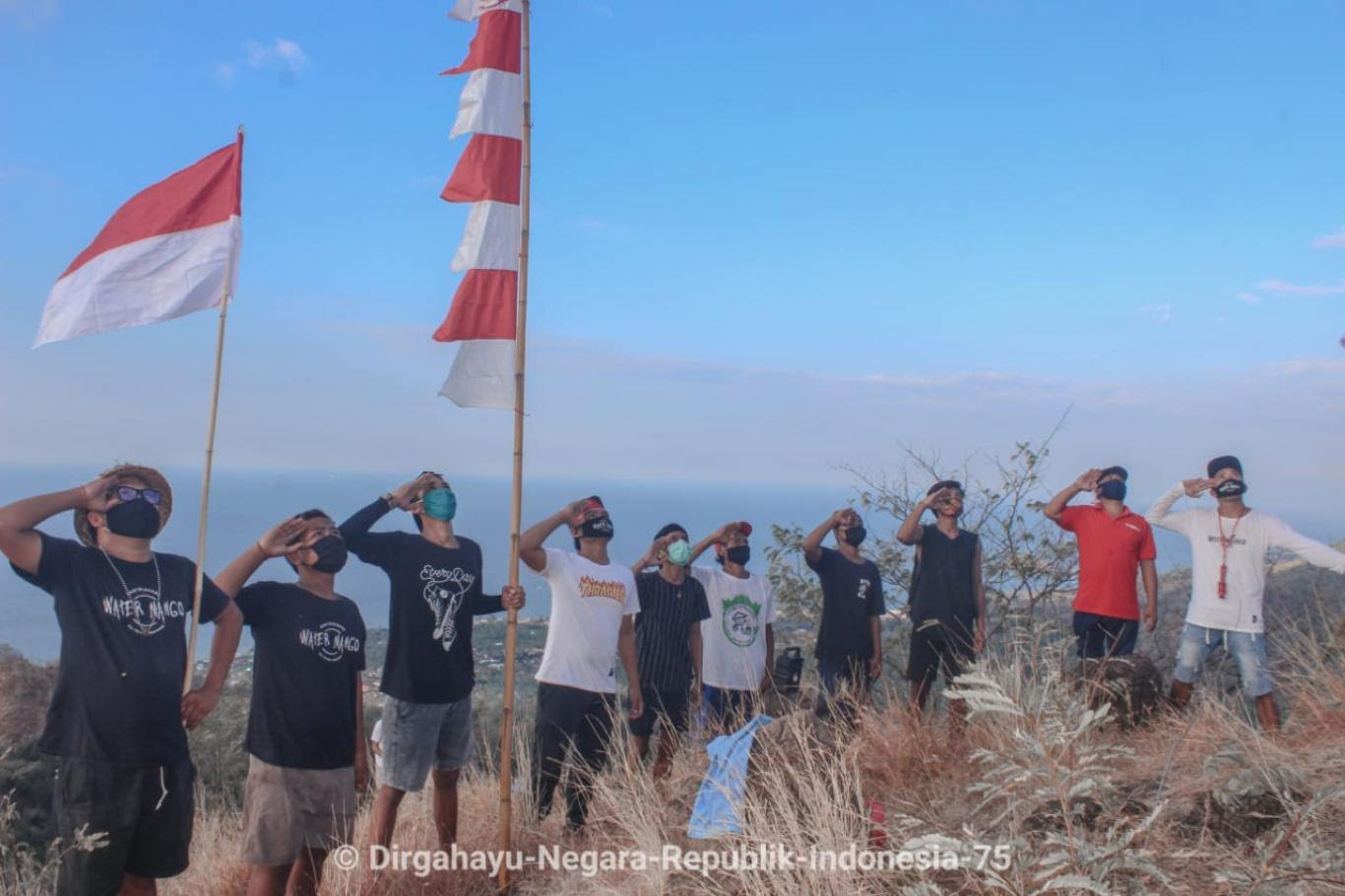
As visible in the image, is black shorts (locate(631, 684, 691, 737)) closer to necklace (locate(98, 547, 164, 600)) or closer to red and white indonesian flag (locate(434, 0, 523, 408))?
red and white indonesian flag (locate(434, 0, 523, 408))

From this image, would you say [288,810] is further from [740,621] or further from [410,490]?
[740,621]

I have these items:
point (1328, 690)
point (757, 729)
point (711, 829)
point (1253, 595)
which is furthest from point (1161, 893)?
point (1253, 595)

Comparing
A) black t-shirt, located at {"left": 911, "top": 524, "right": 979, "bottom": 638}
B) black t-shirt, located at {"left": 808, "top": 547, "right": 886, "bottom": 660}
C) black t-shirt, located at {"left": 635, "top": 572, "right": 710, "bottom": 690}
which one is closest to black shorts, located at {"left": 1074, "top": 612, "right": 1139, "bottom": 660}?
black t-shirt, located at {"left": 911, "top": 524, "right": 979, "bottom": 638}

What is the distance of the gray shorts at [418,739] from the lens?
5566 mm

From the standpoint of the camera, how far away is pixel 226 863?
6.06 metres

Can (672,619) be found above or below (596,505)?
below

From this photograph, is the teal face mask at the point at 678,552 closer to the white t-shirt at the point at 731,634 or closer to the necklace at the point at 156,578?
the white t-shirt at the point at 731,634

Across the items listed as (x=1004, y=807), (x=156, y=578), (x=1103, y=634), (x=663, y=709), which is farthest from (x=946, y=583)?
(x=156, y=578)

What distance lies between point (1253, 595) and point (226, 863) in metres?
6.94

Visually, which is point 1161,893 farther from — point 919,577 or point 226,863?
point 226,863

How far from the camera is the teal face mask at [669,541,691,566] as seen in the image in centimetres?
727

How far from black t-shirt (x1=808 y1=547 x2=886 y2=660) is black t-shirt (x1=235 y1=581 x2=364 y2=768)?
3823 millimetres

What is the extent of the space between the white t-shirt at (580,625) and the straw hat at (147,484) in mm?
2197

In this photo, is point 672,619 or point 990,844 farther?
point 672,619
